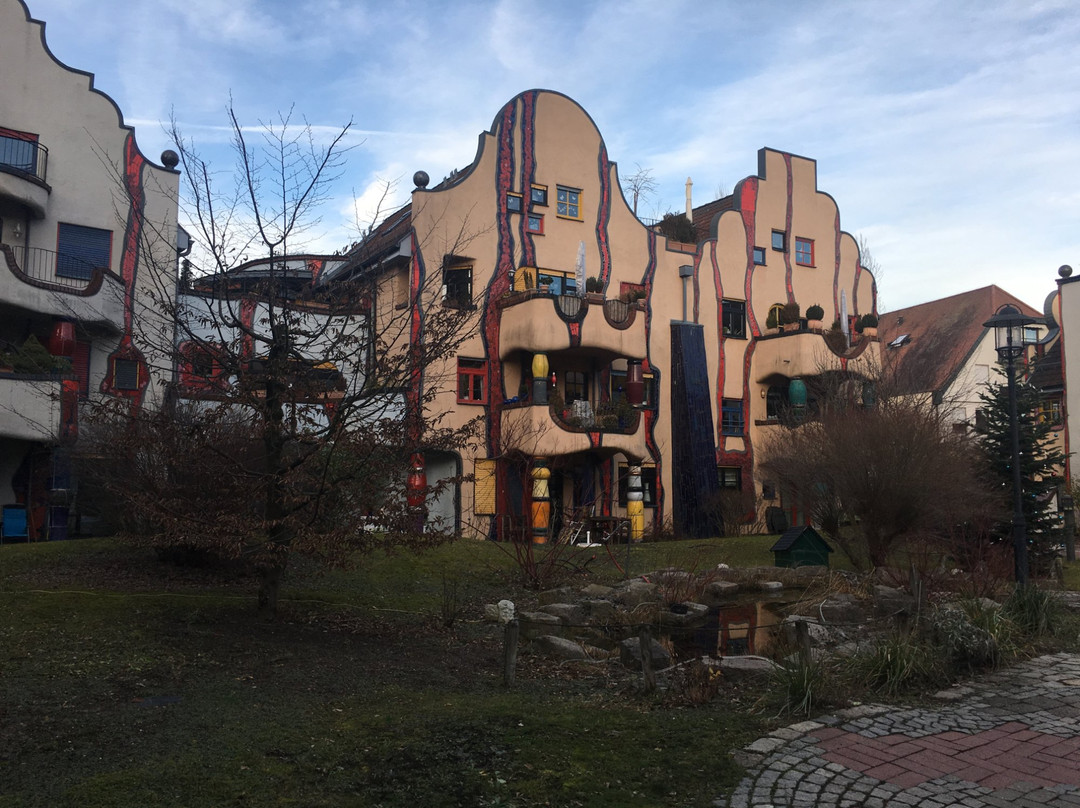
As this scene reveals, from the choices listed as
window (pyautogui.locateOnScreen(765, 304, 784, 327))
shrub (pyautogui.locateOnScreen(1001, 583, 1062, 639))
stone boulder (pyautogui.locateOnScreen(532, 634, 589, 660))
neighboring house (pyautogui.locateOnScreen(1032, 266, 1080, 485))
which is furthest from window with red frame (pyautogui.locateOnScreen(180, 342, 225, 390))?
neighboring house (pyautogui.locateOnScreen(1032, 266, 1080, 485))

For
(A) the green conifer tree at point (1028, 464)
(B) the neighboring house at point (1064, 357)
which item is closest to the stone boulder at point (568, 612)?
(A) the green conifer tree at point (1028, 464)

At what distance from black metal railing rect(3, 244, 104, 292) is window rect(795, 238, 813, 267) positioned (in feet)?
75.7

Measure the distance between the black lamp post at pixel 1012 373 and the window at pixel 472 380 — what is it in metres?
15.1

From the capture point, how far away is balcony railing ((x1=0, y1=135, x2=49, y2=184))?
21141 mm

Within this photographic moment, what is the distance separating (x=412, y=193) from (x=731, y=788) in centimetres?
2110

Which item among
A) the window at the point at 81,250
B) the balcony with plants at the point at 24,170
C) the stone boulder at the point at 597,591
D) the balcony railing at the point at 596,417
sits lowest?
the stone boulder at the point at 597,591

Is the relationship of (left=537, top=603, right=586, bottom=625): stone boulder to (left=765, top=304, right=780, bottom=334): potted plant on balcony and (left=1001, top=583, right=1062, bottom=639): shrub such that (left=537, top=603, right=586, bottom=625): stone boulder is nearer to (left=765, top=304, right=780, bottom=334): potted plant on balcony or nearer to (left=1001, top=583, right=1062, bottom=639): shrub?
(left=1001, top=583, right=1062, bottom=639): shrub

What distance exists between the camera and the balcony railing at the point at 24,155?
21.1 m

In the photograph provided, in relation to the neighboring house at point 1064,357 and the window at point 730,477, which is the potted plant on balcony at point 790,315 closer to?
the window at point 730,477

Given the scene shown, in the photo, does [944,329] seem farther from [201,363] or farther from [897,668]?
[201,363]

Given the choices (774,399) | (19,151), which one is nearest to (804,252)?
(774,399)

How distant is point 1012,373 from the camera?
1248 centimetres

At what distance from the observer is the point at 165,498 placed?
423 inches

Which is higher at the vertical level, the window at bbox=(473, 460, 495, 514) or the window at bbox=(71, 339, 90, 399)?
the window at bbox=(71, 339, 90, 399)
